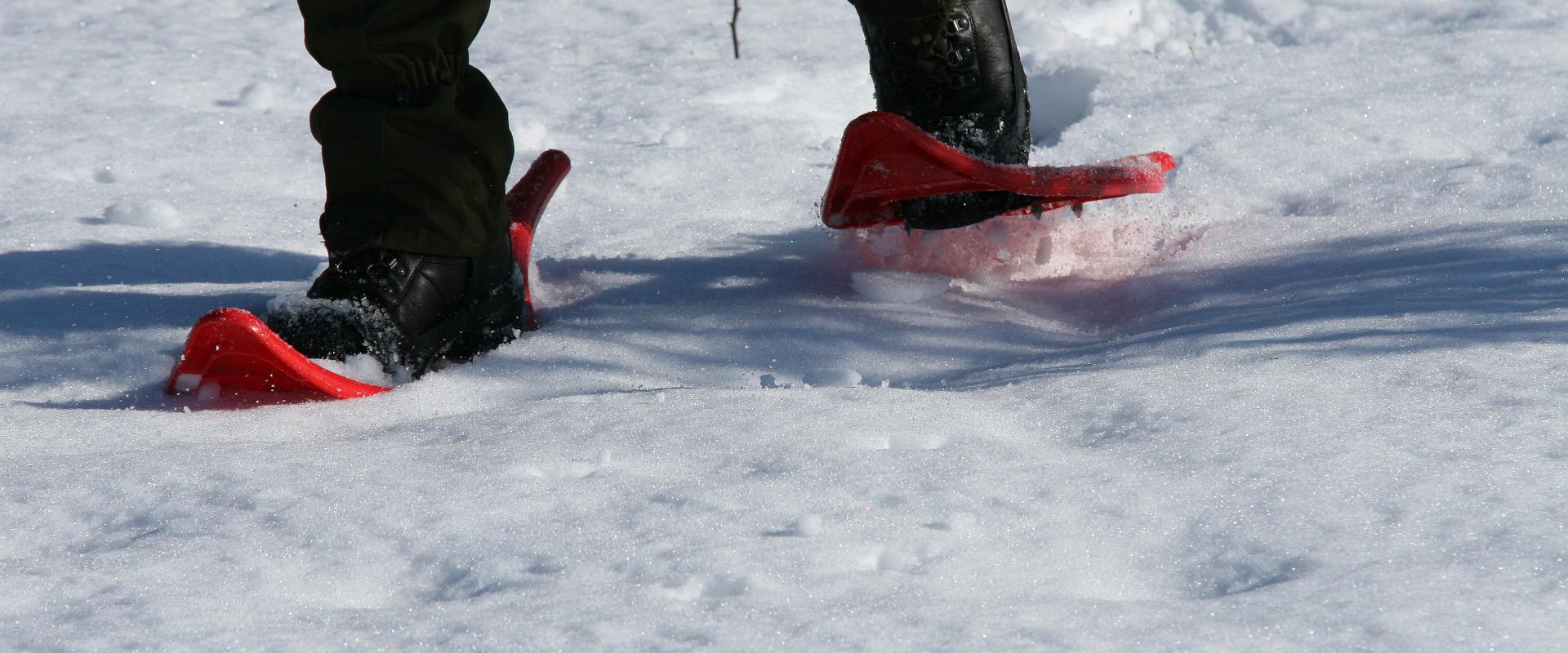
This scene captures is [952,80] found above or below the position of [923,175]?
above

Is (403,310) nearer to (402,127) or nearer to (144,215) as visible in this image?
(402,127)

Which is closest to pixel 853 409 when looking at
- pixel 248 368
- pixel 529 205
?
pixel 248 368

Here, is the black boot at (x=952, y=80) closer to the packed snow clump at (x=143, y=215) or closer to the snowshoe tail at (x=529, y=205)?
the snowshoe tail at (x=529, y=205)

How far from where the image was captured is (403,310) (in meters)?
1.54

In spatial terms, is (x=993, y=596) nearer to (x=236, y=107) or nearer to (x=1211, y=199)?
(x=1211, y=199)

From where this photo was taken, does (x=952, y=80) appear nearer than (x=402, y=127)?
No

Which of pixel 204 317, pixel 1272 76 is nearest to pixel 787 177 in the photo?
pixel 1272 76

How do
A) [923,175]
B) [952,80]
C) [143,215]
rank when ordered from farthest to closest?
[143,215] < [952,80] < [923,175]

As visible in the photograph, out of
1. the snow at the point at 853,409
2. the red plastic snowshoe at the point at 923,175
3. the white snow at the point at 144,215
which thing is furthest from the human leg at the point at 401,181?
the white snow at the point at 144,215

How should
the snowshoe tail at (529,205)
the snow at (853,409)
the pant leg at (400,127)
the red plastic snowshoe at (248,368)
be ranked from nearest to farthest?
the snow at (853,409)
the red plastic snowshoe at (248,368)
the pant leg at (400,127)
the snowshoe tail at (529,205)

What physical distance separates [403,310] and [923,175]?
0.70m

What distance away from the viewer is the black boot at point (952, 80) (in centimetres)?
181

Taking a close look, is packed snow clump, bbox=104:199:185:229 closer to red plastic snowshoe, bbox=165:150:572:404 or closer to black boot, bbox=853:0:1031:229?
red plastic snowshoe, bbox=165:150:572:404

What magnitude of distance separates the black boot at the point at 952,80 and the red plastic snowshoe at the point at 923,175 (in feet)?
0.14
